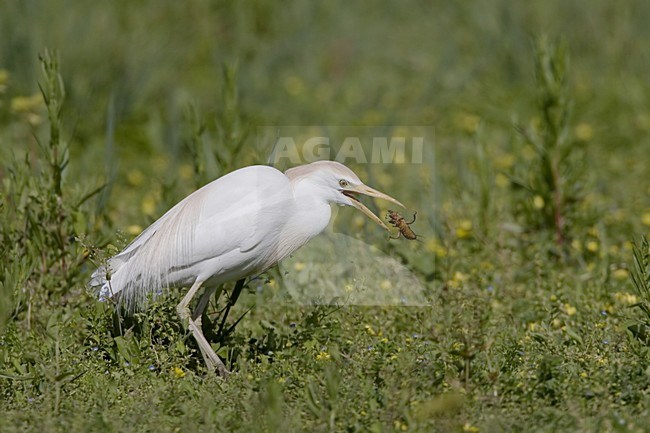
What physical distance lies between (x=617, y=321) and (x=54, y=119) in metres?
2.76

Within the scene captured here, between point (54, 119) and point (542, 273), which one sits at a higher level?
point (54, 119)

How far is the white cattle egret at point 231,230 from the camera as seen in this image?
398 cm

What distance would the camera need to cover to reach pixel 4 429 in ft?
11.1

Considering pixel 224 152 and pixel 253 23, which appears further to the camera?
pixel 253 23

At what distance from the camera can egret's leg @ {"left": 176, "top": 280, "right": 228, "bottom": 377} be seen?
4096 millimetres

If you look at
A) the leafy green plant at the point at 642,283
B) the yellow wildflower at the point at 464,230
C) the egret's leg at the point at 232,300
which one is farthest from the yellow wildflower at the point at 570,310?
the egret's leg at the point at 232,300

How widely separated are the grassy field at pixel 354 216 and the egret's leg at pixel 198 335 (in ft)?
0.17

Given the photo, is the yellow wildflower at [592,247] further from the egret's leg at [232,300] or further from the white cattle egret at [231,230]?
the egret's leg at [232,300]

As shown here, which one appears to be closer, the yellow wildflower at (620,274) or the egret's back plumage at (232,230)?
the egret's back plumage at (232,230)

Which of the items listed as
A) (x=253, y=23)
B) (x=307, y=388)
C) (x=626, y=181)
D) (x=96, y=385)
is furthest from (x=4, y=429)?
(x=253, y=23)

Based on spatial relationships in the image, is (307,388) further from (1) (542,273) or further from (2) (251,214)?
(1) (542,273)

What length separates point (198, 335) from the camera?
415 cm

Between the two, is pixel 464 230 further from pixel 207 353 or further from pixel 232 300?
pixel 207 353

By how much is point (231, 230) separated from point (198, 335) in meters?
0.50
